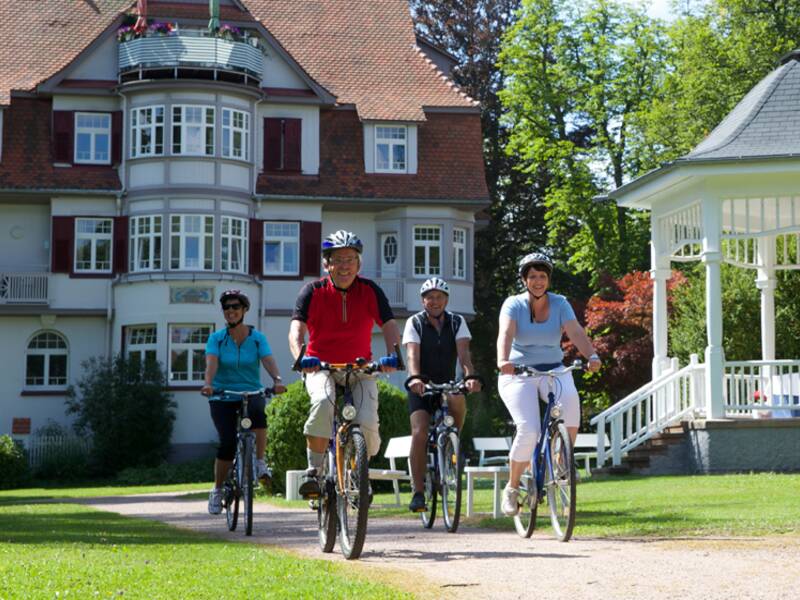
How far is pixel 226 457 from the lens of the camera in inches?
524

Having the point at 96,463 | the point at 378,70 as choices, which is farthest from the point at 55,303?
the point at 378,70

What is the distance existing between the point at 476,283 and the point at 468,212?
879cm

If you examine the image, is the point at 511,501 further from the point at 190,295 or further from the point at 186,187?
the point at 186,187

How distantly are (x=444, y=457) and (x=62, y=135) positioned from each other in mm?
29025

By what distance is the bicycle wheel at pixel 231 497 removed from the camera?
13219mm

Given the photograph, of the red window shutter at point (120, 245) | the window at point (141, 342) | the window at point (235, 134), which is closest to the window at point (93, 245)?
the red window shutter at point (120, 245)

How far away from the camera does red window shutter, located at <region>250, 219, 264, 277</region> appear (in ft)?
132

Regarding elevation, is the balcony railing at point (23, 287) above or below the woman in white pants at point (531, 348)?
above

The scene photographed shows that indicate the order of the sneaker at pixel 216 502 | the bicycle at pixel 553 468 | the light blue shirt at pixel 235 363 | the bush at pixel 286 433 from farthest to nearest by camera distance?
the bush at pixel 286 433 < the sneaker at pixel 216 502 < the light blue shirt at pixel 235 363 < the bicycle at pixel 553 468

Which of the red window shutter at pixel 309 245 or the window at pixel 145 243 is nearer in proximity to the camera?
the window at pixel 145 243

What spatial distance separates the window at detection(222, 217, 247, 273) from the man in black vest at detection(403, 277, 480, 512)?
87.4 ft

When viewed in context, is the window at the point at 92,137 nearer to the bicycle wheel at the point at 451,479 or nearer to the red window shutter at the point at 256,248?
the red window shutter at the point at 256,248

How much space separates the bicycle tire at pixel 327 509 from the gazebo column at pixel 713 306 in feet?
44.3

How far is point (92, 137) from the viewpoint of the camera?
40000mm
